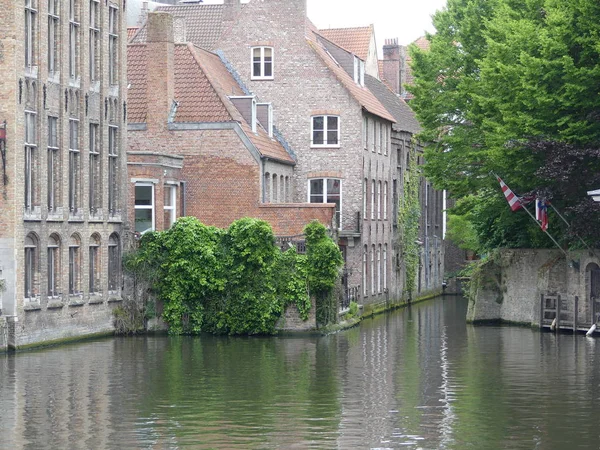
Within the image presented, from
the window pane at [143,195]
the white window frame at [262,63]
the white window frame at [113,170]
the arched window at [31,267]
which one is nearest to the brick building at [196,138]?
the window pane at [143,195]

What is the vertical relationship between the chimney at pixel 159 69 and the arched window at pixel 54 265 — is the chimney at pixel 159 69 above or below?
above

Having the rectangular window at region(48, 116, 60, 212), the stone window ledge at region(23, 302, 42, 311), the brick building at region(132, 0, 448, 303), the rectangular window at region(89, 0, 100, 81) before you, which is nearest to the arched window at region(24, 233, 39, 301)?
the stone window ledge at region(23, 302, 42, 311)

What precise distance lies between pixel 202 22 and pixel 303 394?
3866 centimetres

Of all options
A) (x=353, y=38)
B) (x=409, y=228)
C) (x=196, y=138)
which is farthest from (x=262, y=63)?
(x=409, y=228)

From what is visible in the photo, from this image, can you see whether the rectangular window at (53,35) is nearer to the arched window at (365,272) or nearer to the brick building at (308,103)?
the brick building at (308,103)

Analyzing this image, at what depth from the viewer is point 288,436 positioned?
81.3 feet

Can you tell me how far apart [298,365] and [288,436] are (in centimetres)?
1250

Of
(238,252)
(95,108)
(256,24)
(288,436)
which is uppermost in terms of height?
(256,24)

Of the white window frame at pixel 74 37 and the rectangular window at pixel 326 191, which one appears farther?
the rectangular window at pixel 326 191

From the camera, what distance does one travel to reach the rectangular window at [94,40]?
45656mm

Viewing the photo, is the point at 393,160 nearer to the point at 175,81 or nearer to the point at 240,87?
the point at 240,87

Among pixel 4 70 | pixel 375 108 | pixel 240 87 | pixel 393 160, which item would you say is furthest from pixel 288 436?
pixel 393 160

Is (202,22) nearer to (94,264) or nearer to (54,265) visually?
(94,264)

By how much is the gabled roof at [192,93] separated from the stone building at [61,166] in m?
5.65
